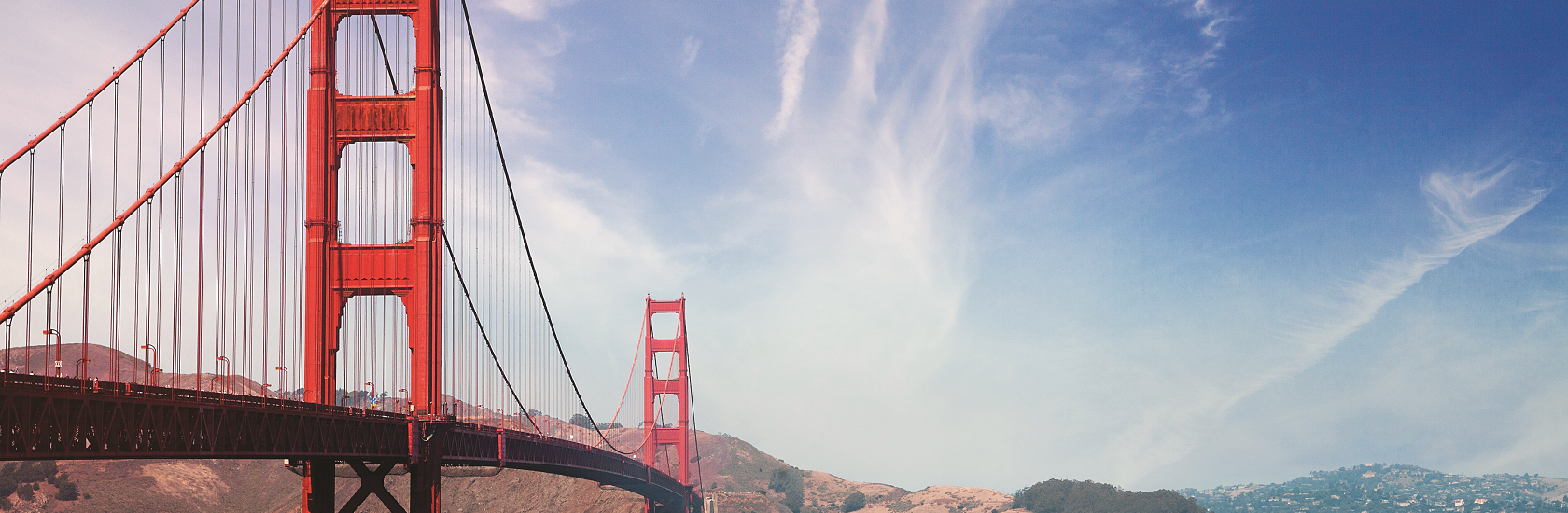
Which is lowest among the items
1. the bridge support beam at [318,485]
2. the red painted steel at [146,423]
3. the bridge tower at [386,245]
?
the bridge support beam at [318,485]

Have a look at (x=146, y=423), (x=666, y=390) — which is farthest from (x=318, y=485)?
(x=666, y=390)

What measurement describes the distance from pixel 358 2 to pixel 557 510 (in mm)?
95609

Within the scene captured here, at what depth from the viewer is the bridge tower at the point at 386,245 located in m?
44.2

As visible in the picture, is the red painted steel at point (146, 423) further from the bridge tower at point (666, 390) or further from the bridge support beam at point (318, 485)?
the bridge tower at point (666, 390)

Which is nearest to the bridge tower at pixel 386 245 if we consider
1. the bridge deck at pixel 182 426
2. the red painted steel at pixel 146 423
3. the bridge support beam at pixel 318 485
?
the bridge deck at pixel 182 426

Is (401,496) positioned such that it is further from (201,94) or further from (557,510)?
(201,94)

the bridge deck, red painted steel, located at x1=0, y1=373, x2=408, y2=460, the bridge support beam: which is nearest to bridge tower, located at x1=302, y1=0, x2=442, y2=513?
the bridge deck

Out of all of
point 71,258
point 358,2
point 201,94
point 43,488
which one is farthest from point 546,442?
point 43,488

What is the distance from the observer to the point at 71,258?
27.4 m

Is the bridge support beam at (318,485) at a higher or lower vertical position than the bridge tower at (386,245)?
lower

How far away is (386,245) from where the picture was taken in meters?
45.6

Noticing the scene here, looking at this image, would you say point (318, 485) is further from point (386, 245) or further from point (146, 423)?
point (146, 423)

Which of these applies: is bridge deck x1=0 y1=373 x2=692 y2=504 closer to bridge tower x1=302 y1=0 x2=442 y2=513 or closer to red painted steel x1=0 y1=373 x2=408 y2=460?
red painted steel x1=0 y1=373 x2=408 y2=460

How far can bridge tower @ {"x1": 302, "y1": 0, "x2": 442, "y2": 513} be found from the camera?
44.2 metres
